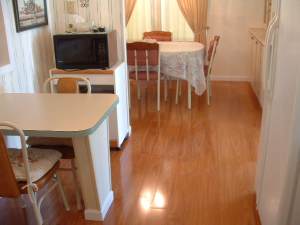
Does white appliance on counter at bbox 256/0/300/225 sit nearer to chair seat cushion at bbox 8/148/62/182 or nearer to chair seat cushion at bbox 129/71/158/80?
chair seat cushion at bbox 8/148/62/182

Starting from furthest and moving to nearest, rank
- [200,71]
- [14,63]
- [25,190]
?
[200,71], [14,63], [25,190]

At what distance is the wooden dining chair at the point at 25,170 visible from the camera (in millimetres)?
1719

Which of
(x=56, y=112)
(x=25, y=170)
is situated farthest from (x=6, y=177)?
(x=56, y=112)

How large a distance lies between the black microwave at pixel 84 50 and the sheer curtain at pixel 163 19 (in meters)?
2.67

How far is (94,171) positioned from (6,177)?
0.54 metres

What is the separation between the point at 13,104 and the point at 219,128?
7.59 feet

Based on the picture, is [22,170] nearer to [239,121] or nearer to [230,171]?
[230,171]

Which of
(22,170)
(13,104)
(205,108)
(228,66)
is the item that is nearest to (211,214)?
(22,170)

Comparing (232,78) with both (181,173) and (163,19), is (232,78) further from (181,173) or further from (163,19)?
(181,173)

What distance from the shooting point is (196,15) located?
5.51 metres

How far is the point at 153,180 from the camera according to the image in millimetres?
2801

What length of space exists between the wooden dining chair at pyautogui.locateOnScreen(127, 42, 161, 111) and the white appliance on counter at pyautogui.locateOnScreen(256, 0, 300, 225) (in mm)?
2244

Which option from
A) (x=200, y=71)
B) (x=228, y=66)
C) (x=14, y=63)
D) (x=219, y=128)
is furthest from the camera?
(x=228, y=66)

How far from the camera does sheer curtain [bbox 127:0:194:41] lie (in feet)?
18.4
